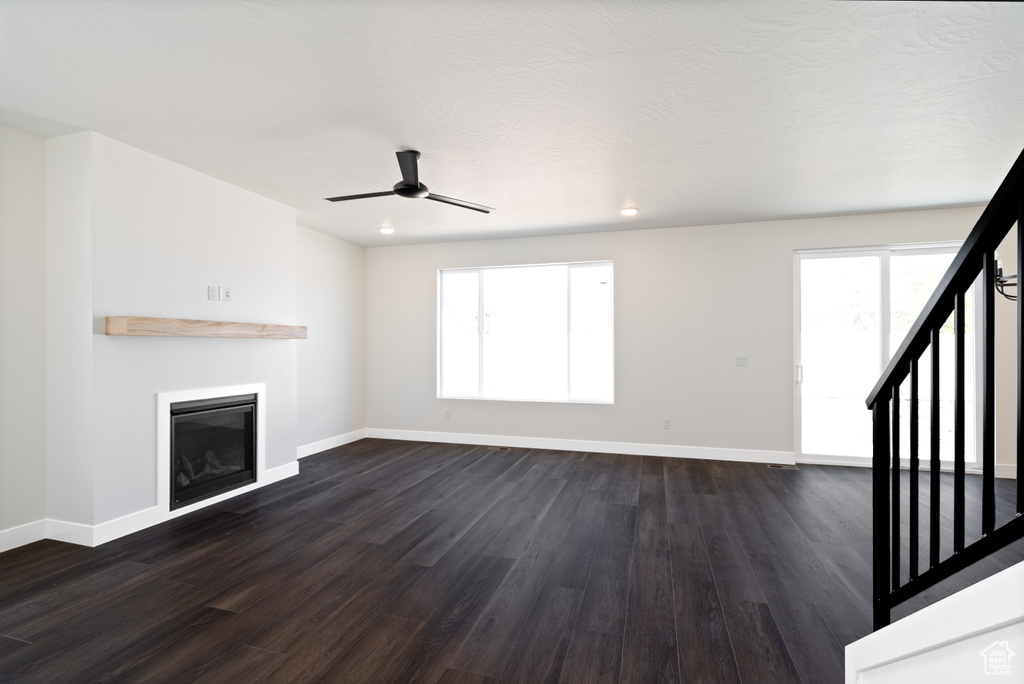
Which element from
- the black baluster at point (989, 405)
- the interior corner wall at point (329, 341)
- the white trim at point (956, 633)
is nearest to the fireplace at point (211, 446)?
the interior corner wall at point (329, 341)

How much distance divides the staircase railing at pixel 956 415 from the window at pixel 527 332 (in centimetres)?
383

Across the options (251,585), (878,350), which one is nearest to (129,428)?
(251,585)

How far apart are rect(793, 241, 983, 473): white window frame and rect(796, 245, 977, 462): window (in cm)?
1

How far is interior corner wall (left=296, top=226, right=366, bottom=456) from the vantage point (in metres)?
5.25

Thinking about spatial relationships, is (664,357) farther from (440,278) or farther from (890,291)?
(440,278)

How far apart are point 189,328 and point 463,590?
260cm

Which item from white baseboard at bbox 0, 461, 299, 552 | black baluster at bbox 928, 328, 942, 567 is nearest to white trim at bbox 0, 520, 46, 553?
white baseboard at bbox 0, 461, 299, 552

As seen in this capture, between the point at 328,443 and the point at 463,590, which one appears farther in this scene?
the point at 328,443

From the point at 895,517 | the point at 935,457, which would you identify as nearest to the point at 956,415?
the point at 935,457

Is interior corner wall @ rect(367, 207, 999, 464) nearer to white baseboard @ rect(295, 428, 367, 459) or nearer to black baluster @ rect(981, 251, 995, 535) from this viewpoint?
white baseboard @ rect(295, 428, 367, 459)

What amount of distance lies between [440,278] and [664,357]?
295 cm

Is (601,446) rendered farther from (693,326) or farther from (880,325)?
(880,325)

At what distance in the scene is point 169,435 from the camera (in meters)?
3.33

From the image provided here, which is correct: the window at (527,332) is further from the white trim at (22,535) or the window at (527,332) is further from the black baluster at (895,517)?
the black baluster at (895,517)
